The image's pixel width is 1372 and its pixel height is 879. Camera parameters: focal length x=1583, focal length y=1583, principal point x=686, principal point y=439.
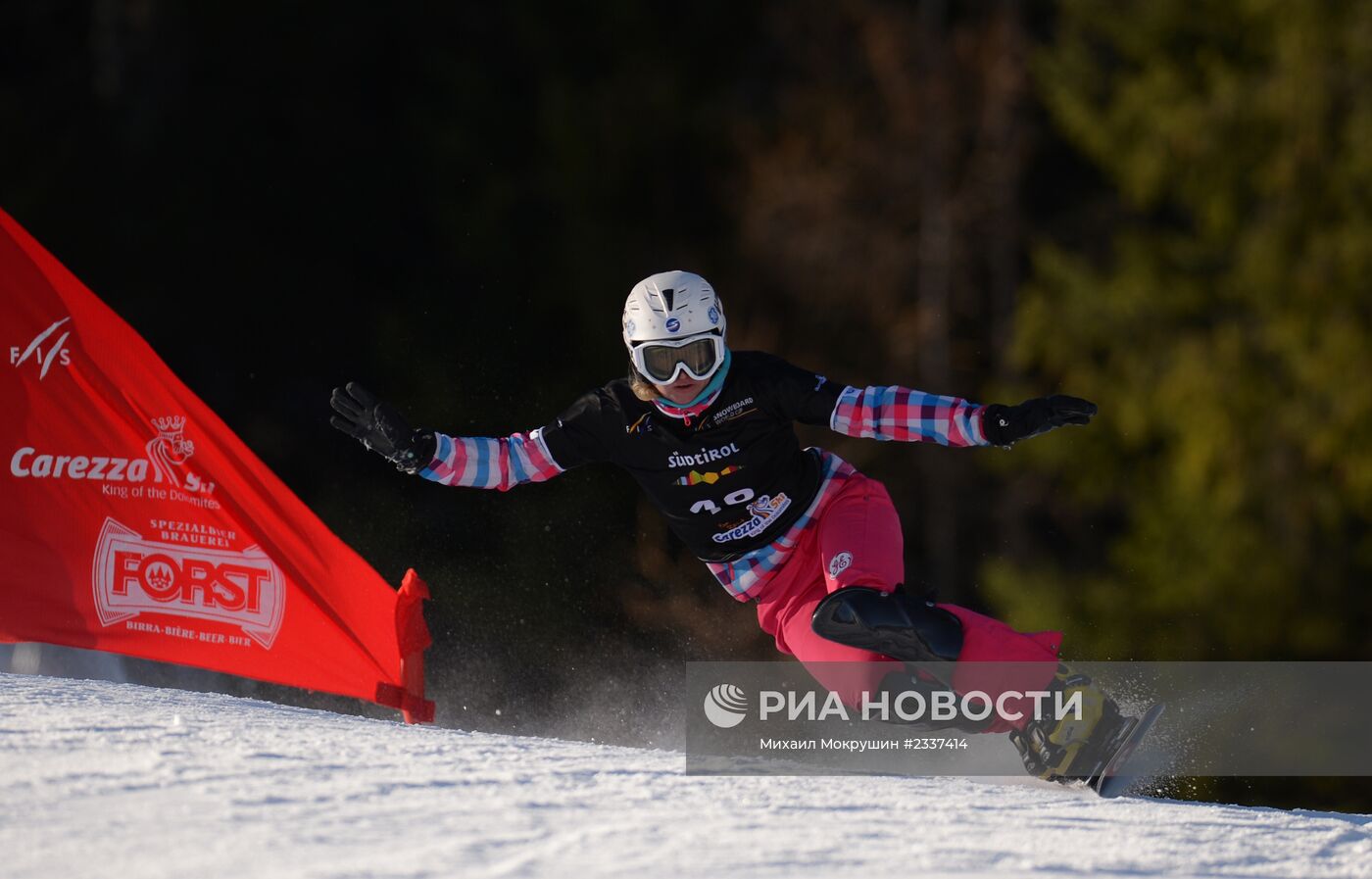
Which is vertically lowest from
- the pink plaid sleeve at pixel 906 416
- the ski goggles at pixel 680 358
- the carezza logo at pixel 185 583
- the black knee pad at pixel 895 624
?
the black knee pad at pixel 895 624

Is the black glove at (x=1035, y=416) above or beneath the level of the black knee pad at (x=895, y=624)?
above

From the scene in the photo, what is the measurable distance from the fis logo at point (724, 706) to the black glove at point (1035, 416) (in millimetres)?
1137

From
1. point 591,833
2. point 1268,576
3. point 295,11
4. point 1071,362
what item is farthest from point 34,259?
point 295,11

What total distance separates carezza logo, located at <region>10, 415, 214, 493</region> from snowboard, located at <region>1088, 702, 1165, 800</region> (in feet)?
9.18

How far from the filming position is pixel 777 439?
4.69 metres

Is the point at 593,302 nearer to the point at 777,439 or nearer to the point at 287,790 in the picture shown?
the point at 777,439

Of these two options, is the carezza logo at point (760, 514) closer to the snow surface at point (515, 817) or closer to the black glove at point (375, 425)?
the snow surface at point (515, 817)

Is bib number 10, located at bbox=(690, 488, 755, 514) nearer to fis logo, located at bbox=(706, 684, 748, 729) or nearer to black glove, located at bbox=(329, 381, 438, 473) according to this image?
fis logo, located at bbox=(706, 684, 748, 729)

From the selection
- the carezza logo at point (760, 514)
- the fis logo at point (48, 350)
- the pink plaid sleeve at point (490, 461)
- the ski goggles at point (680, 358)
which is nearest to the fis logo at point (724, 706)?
the carezza logo at point (760, 514)

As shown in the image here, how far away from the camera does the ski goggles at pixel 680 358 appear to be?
449 centimetres

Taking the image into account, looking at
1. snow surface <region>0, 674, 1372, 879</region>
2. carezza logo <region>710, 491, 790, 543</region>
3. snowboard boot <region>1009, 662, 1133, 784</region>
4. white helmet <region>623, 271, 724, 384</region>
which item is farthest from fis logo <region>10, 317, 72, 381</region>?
snowboard boot <region>1009, 662, 1133, 784</region>

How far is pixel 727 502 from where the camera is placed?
4.66 metres

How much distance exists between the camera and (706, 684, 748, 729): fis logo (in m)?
4.75

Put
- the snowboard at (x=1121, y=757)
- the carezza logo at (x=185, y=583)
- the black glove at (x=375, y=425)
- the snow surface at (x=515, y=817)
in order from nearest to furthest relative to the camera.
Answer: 1. the snow surface at (x=515, y=817)
2. the snowboard at (x=1121, y=757)
3. the black glove at (x=375, y=425)
4. the carezza logo at (x=185, y=583)
